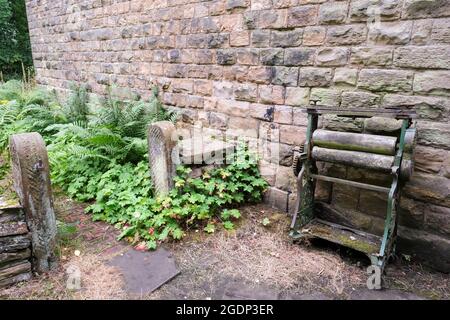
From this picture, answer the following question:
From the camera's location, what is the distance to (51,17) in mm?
8133

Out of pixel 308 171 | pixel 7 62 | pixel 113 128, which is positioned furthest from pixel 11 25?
pixel 308 171

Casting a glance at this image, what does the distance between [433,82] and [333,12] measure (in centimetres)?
108

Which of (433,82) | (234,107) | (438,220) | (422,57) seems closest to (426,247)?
(438,220)

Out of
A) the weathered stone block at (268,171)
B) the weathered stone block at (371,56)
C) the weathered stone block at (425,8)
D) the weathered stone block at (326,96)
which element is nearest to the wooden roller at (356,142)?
the weathered stone block at (326,96)

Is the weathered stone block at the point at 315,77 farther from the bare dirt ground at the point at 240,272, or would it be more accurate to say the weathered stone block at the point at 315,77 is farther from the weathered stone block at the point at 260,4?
the bare dirt ground at the point at 240,272

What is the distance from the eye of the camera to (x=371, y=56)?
286 cm

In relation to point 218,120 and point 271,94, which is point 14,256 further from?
point 271,94

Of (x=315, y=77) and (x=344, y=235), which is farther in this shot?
(x=315, y=77)

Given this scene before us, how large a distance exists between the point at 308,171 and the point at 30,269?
251cm

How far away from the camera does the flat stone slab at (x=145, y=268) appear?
8.30 ft

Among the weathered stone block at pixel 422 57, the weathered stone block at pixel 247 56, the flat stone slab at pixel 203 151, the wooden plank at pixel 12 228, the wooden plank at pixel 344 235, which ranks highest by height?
the weathered stone block at pixel 247 56

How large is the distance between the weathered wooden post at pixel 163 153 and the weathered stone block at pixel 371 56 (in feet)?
6.03

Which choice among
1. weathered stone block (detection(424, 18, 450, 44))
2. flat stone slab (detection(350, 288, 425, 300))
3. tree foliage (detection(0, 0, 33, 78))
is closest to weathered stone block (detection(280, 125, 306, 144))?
weathered stone block (detection(424, 18, 450, 44))

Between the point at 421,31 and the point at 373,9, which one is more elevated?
the point at 373,9
